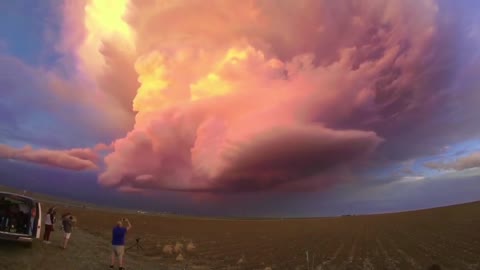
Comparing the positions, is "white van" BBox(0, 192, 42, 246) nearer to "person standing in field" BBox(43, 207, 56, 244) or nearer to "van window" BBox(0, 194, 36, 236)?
"van window" BBox(0, 194, 36, 236)

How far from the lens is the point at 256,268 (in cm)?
2741

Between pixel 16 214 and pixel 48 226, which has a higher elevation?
pixel 16 214

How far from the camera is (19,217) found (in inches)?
740

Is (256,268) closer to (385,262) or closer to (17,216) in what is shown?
(385,262)

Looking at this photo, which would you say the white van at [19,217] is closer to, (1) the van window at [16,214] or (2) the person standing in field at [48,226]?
(1) the van window at [16,214]

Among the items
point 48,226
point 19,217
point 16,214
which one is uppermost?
point 16,214

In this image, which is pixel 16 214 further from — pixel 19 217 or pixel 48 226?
pixel 48 226

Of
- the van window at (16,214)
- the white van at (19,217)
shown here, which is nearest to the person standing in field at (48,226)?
the white van at (19,217)

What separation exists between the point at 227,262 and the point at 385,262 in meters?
12.2

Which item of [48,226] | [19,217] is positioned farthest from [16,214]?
[48,226]

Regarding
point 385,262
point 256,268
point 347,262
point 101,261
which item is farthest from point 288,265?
point 101,261

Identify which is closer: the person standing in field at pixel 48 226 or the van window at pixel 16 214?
the van window at pixel 16 214

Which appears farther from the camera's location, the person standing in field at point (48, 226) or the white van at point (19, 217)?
the person standing in field at point (48, 226)

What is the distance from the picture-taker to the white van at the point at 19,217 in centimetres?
1830
